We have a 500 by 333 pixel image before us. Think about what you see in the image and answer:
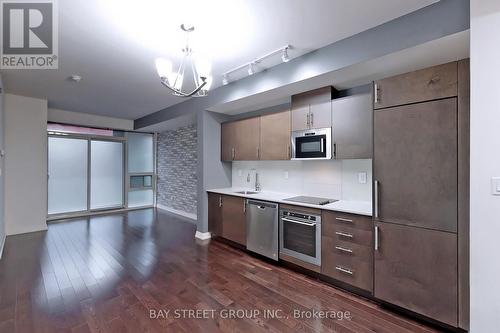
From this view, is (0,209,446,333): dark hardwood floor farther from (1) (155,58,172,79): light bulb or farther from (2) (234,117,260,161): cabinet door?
(1) (155,58,172,79): light bulb

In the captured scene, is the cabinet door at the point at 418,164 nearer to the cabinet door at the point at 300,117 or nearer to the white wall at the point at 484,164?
the white wall at the point at 484,164

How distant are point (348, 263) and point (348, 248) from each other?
0.16m

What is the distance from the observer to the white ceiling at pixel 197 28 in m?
1.86

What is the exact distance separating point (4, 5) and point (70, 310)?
2.71m

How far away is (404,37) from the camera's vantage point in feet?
6.43

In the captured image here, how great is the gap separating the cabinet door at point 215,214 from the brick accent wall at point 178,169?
160 cm

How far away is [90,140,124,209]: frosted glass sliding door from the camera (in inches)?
246

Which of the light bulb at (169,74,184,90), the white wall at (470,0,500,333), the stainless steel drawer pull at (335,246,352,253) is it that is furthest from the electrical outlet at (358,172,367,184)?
the light bulb at (169,74,184,90)

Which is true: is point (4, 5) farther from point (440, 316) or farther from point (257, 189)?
A: point (440, 316)

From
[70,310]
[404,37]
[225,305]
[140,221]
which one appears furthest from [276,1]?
[140,221]

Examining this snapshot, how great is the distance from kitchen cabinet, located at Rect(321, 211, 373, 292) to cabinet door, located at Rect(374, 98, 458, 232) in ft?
0.94

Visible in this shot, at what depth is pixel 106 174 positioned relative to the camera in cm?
646

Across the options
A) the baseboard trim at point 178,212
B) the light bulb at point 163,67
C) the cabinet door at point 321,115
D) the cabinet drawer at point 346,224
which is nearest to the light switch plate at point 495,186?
the cabinet drawer at point 346,224

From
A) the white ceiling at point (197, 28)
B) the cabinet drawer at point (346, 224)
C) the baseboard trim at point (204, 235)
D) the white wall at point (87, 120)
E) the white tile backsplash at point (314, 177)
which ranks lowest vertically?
the baseboard trim at point (204, 235)
